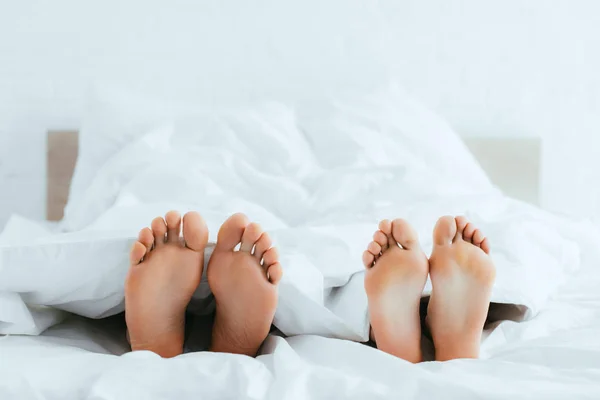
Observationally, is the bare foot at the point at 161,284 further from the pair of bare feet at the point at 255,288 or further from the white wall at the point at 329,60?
the white wall at the point at 329,60

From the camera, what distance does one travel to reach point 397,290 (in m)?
0.73

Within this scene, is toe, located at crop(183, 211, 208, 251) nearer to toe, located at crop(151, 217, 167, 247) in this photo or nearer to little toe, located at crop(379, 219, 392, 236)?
toe, located at crop(151, 217, 167, 247)

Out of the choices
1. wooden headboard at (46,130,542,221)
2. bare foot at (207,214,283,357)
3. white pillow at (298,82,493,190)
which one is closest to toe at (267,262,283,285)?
bare foot at (207,214,283,357)

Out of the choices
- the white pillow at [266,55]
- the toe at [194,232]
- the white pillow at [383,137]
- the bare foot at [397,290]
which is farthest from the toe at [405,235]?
the white pillow at [266,55]

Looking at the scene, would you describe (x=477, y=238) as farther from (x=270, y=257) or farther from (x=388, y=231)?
(x=270, y=257)

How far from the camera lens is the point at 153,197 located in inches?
49.1

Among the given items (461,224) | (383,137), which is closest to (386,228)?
(461,224)

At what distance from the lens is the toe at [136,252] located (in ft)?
2.36

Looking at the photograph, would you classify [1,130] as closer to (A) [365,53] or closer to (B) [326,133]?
(B) [326,133]

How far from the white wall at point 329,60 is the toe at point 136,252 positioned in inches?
47.1

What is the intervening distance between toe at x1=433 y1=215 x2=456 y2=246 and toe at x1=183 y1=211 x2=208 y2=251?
31cm

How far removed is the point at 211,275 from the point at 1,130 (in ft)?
4.50

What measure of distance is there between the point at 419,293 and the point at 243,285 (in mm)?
225

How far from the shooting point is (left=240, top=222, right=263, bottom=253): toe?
2.42 ft
